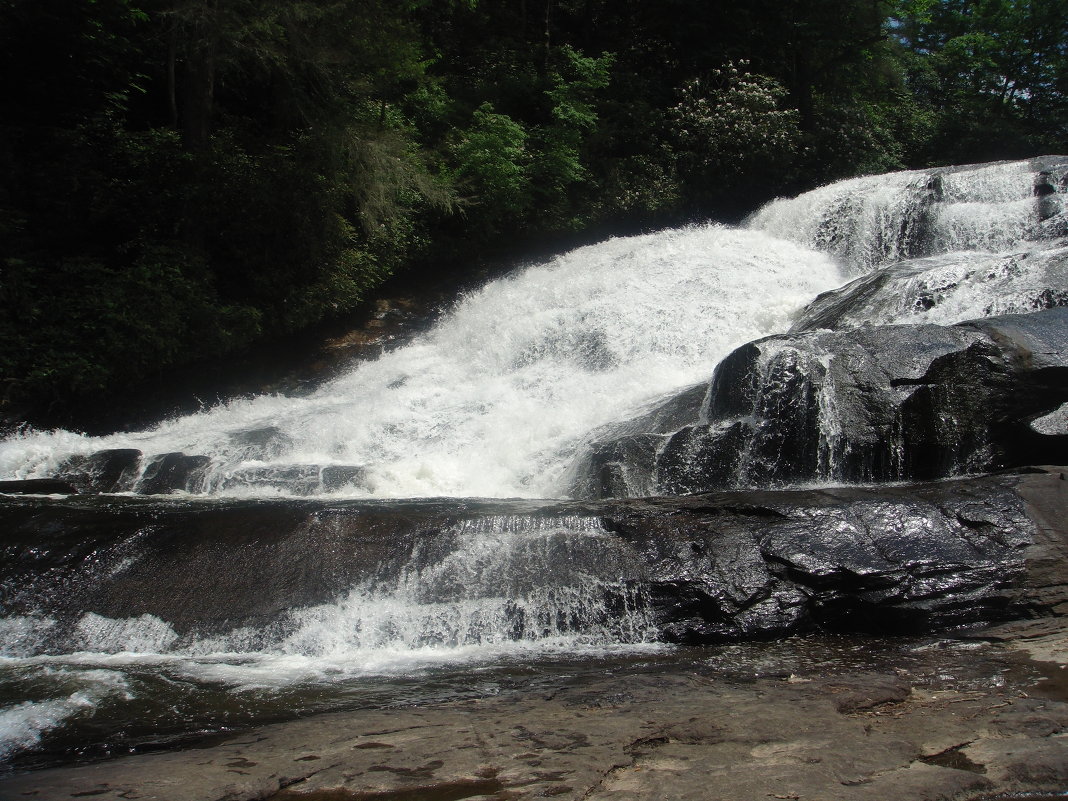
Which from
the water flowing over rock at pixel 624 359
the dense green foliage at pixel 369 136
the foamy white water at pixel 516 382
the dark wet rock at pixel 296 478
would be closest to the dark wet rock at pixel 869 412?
the water flowing over rock at pixel 624 359

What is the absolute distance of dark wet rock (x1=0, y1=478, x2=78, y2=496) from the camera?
7.66 m

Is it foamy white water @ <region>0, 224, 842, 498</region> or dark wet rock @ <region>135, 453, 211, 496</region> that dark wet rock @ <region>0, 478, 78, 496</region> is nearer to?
dark wet rock @ <region>135, 453, 211, 496</region>

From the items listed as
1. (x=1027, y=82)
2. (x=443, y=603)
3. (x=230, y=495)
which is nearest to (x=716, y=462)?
(x=443, y=603)

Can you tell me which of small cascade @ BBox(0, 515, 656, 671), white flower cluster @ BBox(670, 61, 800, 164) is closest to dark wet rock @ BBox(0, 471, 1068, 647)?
small cascade @ BBox(0, 515, 656, 671)

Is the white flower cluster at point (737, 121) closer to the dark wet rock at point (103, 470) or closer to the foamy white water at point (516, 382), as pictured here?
the foamy white water at point (516, 382)

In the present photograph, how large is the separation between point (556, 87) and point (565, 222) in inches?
120

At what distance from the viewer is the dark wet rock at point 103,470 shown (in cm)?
845

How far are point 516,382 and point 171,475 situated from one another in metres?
4.46

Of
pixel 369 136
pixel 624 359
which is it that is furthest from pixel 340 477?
pixel 369 136

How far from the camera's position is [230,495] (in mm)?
7914

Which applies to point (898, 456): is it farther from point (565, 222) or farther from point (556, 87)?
point (556, 87)

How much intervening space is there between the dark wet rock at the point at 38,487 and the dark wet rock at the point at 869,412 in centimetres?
527

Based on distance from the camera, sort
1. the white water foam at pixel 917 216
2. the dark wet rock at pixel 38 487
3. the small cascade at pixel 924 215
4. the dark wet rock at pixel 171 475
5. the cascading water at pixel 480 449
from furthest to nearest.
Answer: the white water foam at pixel 917 216 → the small cascade at pixel 924 215 → the dark wet rock at pixel 171 475 → the dark wet rock at pixel 38 487 → the cascading water at pixel 480 449

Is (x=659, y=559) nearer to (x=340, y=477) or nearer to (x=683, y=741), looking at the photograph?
(x=683, y=741)
